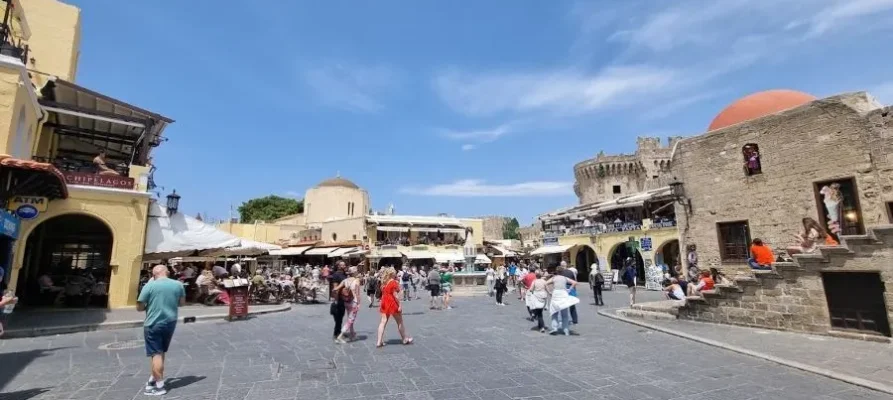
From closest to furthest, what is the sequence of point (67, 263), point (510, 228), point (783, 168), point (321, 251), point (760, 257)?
1. point (760, 257)
2. point (783, 168)
3. point (67, 263)
4. point (321, 251)
5. point (510, 228)

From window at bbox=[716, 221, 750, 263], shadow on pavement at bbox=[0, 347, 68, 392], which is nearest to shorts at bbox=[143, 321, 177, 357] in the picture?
shadow on pavement at bbox=[0, 347, 68, 392]

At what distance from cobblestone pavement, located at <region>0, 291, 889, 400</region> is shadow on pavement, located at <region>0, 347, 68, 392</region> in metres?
0.01

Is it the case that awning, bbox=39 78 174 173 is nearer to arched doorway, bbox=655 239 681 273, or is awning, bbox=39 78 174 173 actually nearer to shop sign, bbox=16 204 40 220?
shop sign, bbox=16 204 40 220

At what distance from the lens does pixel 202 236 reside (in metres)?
13.5

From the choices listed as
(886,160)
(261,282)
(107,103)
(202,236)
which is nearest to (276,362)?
(202,236)

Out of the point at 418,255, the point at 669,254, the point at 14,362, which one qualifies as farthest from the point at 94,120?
the point at 669,254

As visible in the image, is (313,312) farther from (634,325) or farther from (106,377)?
(634,325)

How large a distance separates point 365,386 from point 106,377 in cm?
348

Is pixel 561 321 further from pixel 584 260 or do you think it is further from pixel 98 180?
pixel 584 260

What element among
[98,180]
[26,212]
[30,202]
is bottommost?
[26,212]

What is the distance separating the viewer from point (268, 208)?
5972 centimetres

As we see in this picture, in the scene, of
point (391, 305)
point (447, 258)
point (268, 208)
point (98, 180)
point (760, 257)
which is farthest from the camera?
point (268, 208)

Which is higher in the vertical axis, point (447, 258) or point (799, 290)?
A: point (447, 258)

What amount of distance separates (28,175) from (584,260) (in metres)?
30.8
